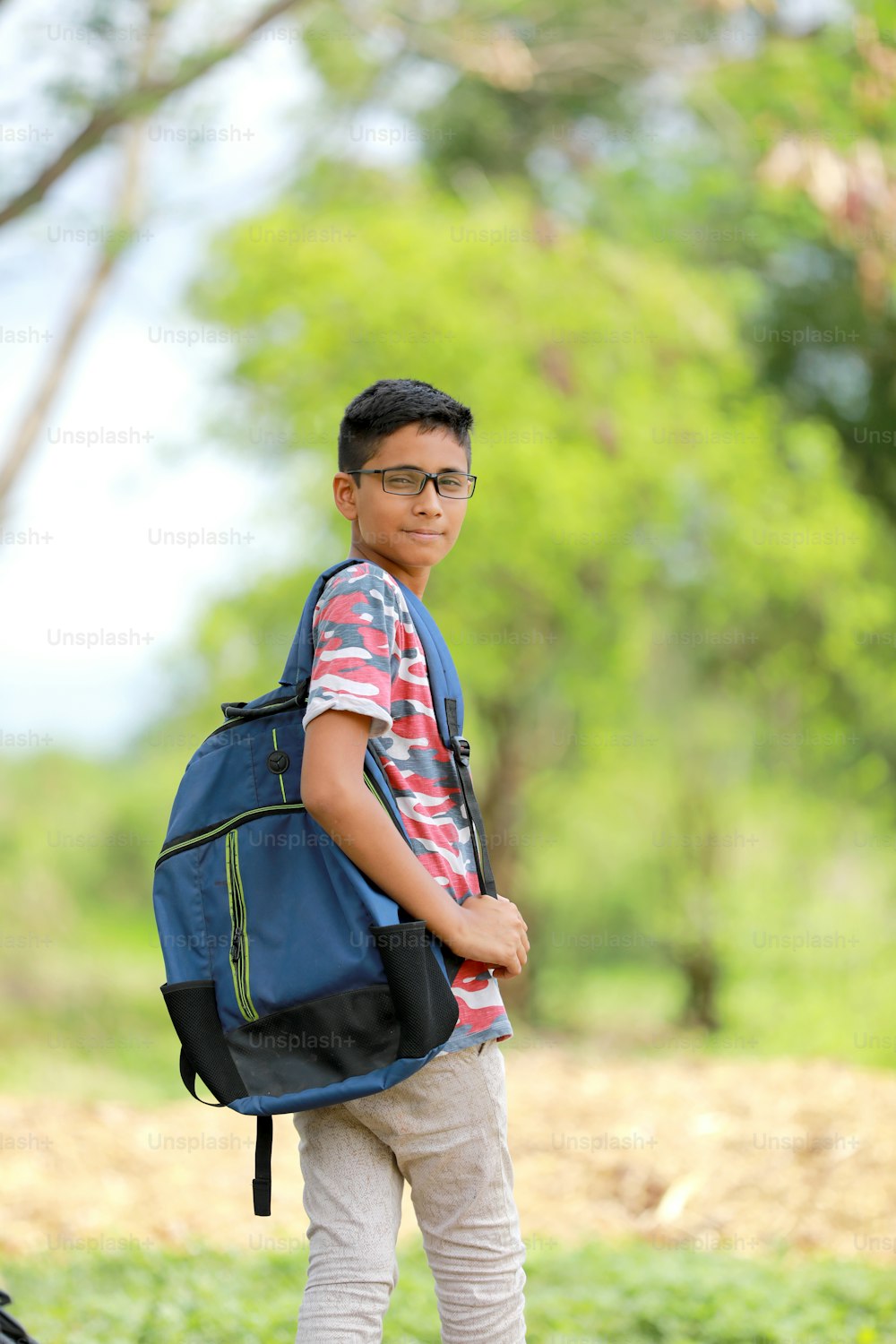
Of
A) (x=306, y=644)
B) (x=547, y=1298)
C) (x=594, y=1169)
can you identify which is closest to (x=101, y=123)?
(x=306, y=644)

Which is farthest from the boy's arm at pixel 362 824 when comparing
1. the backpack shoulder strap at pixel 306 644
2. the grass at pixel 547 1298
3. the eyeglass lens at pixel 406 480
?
the grass at pixel 547 1298

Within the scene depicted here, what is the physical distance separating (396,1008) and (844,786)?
893cm

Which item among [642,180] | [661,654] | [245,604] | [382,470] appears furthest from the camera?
[642,180]

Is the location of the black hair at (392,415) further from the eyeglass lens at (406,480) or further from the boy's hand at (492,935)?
the boy's hand at (492,935)

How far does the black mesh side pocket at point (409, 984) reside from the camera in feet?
4.85

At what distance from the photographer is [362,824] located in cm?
147

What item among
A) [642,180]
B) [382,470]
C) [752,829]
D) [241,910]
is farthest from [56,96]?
[752,829]

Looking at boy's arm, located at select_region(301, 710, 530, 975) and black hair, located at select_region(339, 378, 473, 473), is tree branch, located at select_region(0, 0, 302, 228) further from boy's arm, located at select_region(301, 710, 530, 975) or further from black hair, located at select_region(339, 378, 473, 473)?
boy's arm, located at select_region(301, 710, 530, 975)

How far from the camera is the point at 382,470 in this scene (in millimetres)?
1709

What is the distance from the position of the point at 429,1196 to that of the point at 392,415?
973 mm

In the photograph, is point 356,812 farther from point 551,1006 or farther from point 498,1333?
point 551,1006

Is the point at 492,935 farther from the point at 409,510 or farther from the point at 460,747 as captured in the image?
the point at 409,510

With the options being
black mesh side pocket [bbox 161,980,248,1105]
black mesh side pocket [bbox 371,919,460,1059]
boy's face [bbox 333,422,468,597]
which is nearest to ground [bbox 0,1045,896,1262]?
black mesh side pocket [bbox 161,980,248,1105]

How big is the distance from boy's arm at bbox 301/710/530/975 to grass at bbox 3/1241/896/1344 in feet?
6.05
